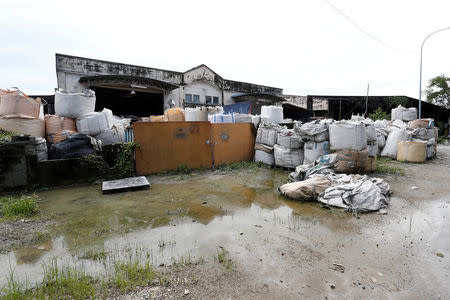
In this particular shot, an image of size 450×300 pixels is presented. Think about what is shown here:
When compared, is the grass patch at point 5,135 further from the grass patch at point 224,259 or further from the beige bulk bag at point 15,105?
the grass patch at point 224,259

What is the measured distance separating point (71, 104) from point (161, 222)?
3776 mm

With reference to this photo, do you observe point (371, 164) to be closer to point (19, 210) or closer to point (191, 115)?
point (191, 115)

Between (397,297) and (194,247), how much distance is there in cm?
161

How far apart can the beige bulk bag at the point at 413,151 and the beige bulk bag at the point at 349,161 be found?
313 centimetres

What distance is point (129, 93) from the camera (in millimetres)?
13820

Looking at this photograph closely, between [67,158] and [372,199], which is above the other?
[67,158]

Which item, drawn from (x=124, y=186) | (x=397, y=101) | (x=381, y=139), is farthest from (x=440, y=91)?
(x=124, y=186)

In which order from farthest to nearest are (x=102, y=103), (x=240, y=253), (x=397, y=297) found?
1. (x=102, y=103)
2. (x=240, y=253)
3. (x=397, y=297)

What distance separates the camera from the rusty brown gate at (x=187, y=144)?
5137 mm

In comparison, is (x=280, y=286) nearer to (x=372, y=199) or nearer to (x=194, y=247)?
(x=194, y=247)

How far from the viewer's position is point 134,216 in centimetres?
292

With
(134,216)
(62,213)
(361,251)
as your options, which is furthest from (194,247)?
(62,213)

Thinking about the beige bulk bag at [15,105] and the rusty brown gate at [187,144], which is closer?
the beige bulk bag at [15,105]

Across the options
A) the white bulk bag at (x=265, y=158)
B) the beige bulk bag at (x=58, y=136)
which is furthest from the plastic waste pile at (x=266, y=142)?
the beige bulk bag at (x=58, y=136)
